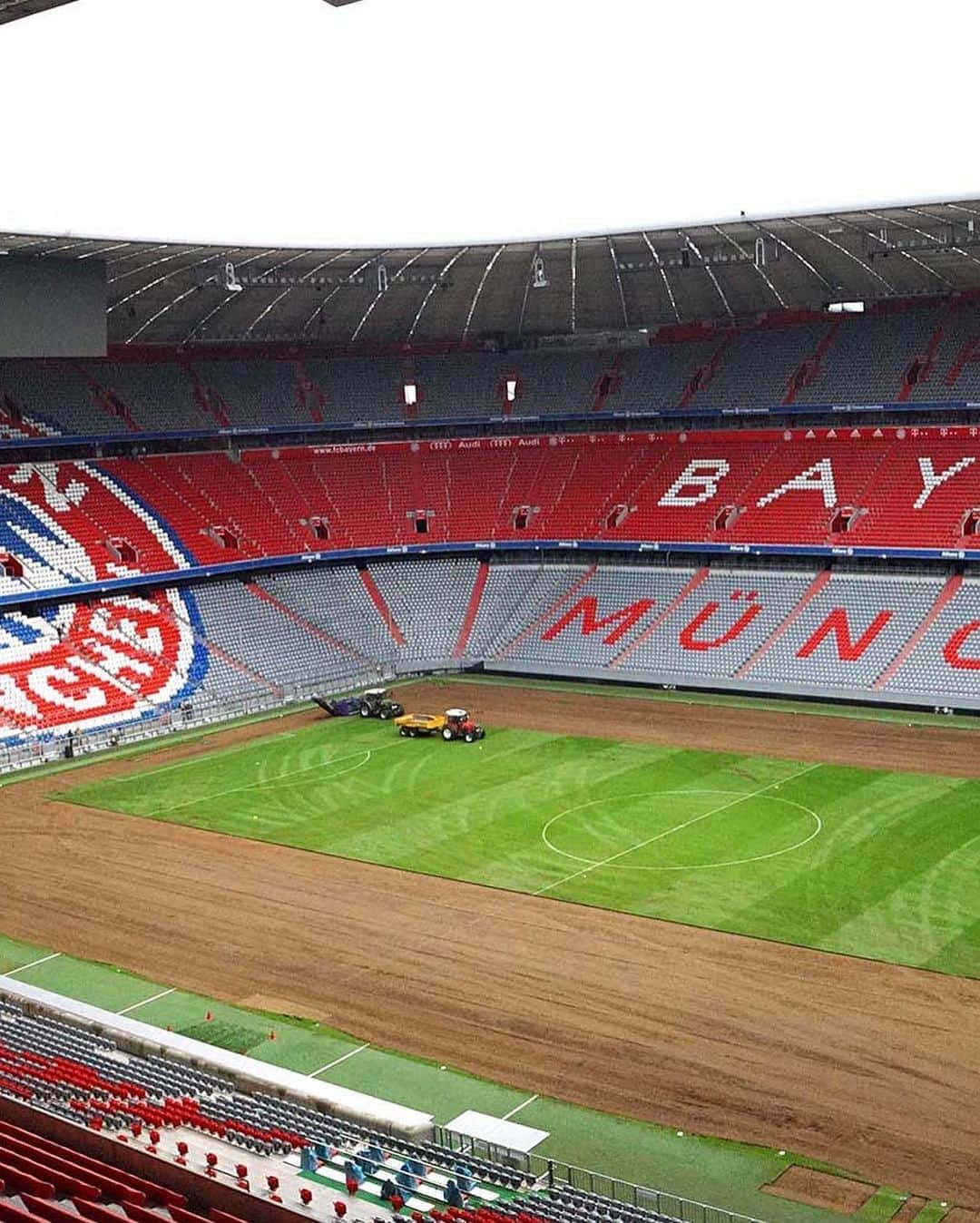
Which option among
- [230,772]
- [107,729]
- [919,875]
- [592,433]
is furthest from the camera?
[592,433]

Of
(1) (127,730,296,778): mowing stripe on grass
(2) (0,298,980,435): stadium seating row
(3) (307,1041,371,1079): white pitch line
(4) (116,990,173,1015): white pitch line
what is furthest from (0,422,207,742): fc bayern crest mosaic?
(3) (307,1041,371,1079): white pitch line

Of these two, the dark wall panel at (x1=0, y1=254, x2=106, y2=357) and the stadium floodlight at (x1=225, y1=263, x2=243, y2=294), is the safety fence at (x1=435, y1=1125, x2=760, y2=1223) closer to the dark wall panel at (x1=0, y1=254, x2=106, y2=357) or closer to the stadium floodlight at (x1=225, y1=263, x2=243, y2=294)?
the dark wall panel at (x1=0, y1=254, x2=106, y2=357)

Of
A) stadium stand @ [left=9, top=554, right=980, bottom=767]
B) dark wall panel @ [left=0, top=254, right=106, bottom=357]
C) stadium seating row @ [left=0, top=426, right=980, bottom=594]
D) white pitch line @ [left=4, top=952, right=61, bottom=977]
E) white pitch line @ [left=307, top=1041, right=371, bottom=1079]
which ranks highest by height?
dark wall panel @ [left=0, top=254, right=106, bottom=357]

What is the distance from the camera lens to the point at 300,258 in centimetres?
4191

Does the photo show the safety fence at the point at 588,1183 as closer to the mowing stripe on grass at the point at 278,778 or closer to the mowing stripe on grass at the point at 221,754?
the mowing stripe on grass at the point at 278,778

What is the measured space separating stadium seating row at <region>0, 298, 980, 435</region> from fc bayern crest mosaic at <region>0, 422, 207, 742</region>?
298cm

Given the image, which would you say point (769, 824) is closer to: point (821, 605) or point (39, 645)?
point (821, 605)

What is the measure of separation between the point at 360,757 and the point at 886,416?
2358 centimetres

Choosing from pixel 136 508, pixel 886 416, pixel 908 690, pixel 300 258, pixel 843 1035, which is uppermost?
pixel 300 258

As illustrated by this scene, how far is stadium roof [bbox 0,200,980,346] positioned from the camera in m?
39.4

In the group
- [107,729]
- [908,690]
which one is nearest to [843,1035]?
[908,690]

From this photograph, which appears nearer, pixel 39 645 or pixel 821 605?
pixel 39 645

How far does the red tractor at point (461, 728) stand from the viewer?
137 feet

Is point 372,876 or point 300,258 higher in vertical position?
point 300,258
